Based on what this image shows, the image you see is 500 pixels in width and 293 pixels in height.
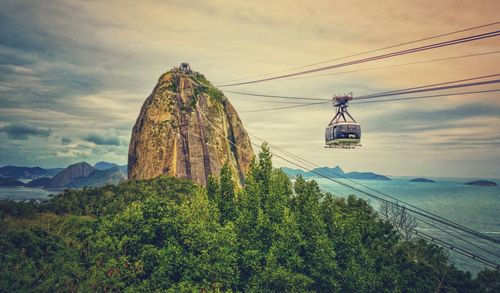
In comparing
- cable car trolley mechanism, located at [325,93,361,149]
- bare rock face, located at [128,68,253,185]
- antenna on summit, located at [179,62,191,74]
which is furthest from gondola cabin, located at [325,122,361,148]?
antenna on summit, located at [179,62,191,74]

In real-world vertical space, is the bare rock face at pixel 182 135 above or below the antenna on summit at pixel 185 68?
below

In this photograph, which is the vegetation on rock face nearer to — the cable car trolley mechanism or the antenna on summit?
the cable car trolley mechanism

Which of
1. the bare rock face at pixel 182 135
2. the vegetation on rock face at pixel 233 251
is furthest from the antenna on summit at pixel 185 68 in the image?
the vegetation on rock face at pixel 233 251

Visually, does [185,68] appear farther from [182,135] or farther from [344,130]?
[344,130]

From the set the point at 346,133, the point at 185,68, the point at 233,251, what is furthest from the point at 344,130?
the point at 185,68

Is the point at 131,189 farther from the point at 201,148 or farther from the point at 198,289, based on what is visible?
the point at 198,289

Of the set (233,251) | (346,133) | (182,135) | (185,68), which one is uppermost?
(185,68)

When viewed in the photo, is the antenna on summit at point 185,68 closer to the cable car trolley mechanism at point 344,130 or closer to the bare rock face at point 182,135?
the bare rock face at point 182,135
